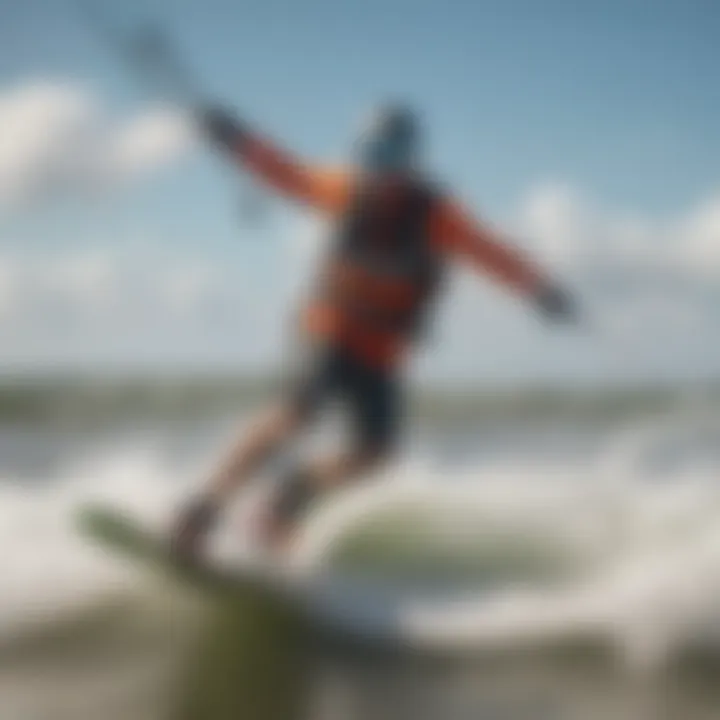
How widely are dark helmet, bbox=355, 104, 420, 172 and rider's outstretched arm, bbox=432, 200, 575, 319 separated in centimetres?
7

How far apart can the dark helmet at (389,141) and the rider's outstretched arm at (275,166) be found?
4cm

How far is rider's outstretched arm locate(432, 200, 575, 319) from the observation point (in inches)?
54.7

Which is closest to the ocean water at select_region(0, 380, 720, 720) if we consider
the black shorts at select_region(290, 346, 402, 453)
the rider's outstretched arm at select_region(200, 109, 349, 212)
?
the black shorts at select_region(290, 346, 402, 453)

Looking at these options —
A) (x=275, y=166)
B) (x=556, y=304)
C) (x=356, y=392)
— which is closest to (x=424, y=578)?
(x=356, y=392)

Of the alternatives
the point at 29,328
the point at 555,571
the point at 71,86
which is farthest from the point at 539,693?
the point at 71,86

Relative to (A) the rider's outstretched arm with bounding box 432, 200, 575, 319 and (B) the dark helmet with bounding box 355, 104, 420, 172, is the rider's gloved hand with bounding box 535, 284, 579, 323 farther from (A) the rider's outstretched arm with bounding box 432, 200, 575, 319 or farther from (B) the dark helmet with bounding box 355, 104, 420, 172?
(B) the dark helmet with bounding box 355, 104, 420, 172

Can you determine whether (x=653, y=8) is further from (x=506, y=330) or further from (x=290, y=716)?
(x=290, y=716)

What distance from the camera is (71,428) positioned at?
4.66ft

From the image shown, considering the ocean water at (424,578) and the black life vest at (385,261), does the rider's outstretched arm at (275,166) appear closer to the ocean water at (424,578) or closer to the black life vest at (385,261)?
the black life vest at (385,261)

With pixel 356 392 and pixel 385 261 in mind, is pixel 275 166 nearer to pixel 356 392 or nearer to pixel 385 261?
pixel 385 261

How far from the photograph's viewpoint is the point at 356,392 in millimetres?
1393

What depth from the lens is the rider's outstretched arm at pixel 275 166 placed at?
139cm

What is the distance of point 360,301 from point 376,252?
0.06 metres

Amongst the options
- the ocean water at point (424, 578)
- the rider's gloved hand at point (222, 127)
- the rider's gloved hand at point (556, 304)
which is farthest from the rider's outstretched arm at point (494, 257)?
the rider's gloved hand at point (222, 127)
